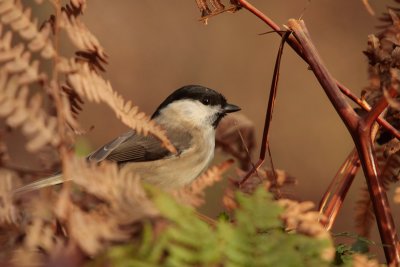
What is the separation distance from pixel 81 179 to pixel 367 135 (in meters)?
0.48

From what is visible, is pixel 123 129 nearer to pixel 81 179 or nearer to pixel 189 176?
pixel 189 176

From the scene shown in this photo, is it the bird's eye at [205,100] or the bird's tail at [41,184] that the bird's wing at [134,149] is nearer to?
the bird's eye at [205,100]

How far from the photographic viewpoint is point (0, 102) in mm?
757

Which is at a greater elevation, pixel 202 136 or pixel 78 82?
pixel 78 82

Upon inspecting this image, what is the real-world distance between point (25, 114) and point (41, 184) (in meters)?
0.73

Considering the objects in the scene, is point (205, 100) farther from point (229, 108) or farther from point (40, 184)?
point (40, 184)

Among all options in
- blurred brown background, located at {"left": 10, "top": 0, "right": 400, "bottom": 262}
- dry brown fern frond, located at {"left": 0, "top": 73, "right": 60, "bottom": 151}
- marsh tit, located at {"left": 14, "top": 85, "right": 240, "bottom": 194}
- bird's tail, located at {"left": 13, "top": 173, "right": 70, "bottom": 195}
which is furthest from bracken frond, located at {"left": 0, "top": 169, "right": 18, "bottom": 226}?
blurred brown background, located at {"left": 10, "top": 0, "right": 400, "bottom": 262}

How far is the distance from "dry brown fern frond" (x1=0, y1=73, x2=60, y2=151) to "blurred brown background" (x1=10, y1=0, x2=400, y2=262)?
471cm

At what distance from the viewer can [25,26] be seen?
834 millimetres

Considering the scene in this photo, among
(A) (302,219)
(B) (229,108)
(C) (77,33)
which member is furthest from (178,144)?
(A) (302,219)

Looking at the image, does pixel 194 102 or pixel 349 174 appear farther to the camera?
pixel 194 102

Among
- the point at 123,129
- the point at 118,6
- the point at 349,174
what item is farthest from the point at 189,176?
the point at 118,6

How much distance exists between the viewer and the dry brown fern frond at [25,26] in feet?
2.71

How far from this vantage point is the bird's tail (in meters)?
1.26
